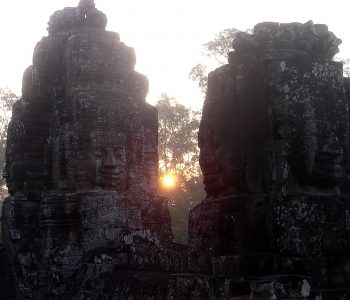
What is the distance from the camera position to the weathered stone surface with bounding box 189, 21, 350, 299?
17.6 ft

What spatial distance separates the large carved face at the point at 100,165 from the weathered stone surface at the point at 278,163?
4367mm

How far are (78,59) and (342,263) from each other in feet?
23.6

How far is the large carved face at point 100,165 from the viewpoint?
10.5 m

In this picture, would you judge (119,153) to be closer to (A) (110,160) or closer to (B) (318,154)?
(A) (110,160)

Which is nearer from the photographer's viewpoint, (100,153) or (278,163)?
(278,163)

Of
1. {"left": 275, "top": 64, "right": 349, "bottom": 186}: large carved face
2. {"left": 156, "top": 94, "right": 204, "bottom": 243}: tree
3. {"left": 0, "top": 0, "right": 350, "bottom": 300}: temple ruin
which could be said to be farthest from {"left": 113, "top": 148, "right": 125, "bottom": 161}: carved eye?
{"left": 156, "top": 94, "right": 204, "bottom": 243}: tree

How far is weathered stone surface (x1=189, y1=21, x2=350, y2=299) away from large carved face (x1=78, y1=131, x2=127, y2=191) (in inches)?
172

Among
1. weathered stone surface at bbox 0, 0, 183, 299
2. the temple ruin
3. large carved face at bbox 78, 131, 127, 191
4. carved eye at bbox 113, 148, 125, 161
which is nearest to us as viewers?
the temple ruin

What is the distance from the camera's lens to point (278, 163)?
222 inches

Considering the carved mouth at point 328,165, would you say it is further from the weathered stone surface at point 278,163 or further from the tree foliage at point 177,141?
the tree foliage at point 177,141

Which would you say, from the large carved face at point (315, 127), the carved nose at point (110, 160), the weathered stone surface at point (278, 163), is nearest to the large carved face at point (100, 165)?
the carved nose at point (110, 160)

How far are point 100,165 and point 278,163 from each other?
17.7ft

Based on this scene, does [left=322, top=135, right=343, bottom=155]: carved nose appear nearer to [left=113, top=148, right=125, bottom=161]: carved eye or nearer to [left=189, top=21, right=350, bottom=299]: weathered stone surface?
[left=189, top=21, right=350, bottom=299]: weathered stone surface

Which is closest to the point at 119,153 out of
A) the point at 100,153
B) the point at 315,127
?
the point at 100,153
